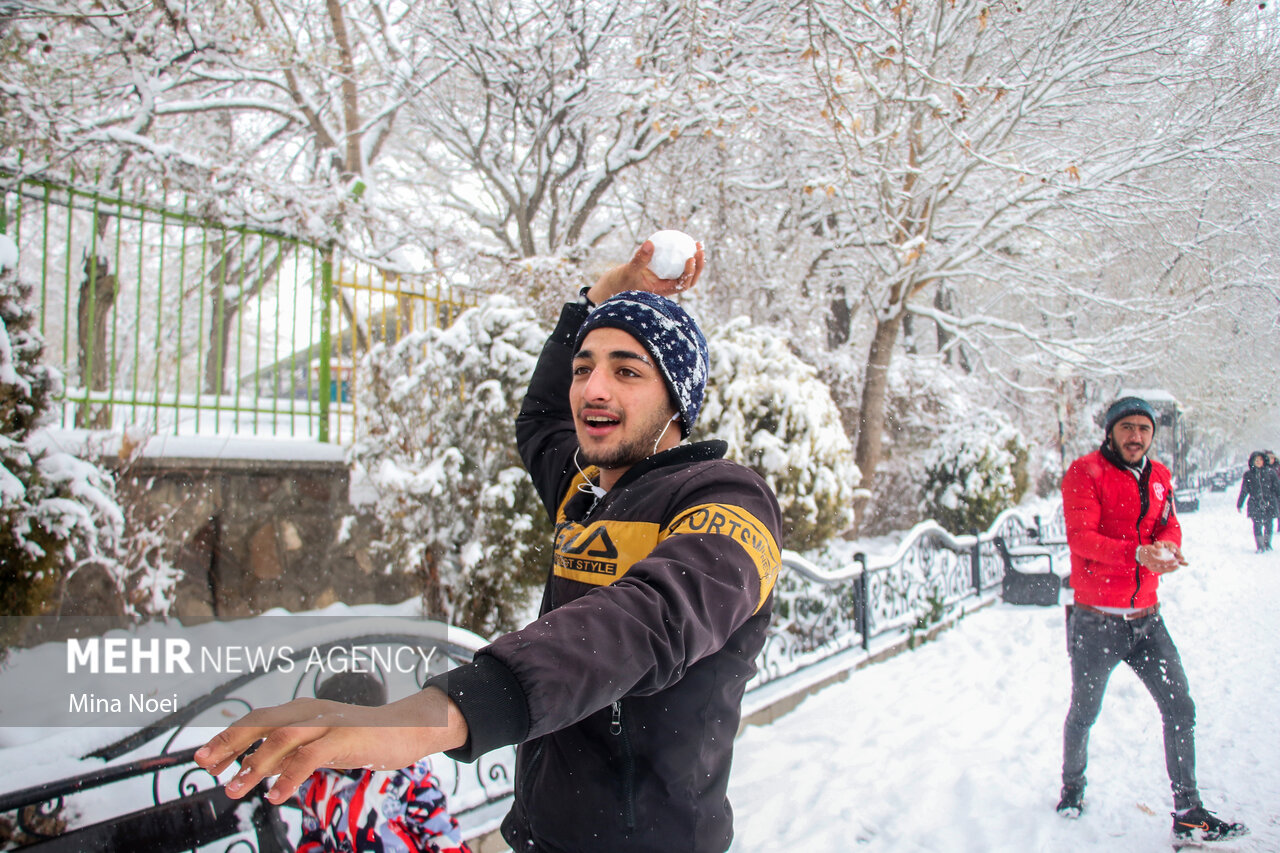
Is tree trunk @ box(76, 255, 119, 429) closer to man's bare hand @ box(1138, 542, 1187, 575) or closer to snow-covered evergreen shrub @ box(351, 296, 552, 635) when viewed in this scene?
snow-covered evergreen shrub @ box(351, 296, 552, 635)

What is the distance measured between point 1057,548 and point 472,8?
29.8 ft

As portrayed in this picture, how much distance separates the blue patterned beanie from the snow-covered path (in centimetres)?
243

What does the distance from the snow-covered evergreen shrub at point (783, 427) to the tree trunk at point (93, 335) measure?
161 inches

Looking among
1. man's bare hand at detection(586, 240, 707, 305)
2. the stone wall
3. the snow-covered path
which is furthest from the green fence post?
man's bare hand at detection(586, 240, 707, 305)

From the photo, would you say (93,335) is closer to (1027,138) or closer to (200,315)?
(200,315)

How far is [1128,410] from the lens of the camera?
3133 millimetres

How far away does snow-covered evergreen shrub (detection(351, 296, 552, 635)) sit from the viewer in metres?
4.31

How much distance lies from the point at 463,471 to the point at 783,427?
2688 millimetres

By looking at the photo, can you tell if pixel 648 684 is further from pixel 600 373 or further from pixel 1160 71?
pixel 1160 71

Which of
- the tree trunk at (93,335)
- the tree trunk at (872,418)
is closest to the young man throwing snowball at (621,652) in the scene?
the tree trunk at (93,335)

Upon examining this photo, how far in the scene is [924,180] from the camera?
25.9 ft

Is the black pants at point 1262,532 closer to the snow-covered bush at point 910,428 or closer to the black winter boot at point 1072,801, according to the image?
the black winter boot at point 1072,801

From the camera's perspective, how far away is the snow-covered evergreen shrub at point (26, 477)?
2.78 meters

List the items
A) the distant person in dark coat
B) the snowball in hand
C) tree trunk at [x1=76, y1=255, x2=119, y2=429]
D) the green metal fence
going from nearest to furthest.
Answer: the snowball in hand
the distant person in dark coat
the green metal fence
tree trunk at [x1=76, y1=255, x2=119, y2=429]
